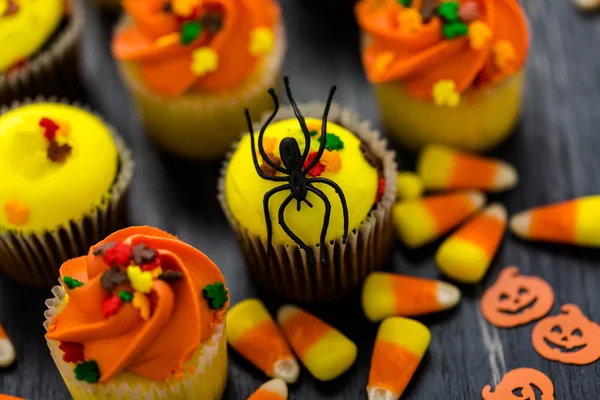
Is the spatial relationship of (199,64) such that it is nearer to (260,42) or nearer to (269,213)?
(260,42)

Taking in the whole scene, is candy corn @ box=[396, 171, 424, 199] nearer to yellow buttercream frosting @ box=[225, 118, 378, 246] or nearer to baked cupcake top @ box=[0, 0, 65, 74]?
yellow buttercream frosting @ box=[225, 118, 378, 246]

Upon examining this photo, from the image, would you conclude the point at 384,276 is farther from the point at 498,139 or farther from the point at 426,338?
the point at 498,139

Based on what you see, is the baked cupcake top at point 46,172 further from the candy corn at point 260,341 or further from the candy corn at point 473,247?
the candy corn at point 473,247

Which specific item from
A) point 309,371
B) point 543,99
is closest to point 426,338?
point 309,371

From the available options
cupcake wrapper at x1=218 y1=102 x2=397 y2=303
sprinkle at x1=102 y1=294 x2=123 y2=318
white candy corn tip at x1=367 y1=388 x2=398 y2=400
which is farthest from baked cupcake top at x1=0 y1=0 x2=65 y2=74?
white candy corn tip at x1=367 y1=388 x2=398 y2=400

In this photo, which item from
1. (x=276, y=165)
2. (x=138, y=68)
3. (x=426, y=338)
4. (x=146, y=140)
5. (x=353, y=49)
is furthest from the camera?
(x=353, y=49)
